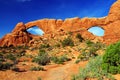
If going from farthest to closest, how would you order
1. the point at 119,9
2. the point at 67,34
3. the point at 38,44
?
the point at 67,34 → the point at 38,44 → the point at 119,9

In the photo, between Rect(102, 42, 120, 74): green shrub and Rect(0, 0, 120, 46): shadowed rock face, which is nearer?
Rect(102, 42, 120, 74): green shrub

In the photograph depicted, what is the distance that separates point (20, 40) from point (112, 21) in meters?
27.7

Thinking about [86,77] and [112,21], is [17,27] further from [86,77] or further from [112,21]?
[86,77]

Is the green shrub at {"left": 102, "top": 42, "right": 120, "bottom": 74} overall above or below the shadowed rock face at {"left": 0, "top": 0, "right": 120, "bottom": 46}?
below

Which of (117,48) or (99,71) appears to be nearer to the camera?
(99,71)

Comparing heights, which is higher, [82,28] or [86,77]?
[82,28]

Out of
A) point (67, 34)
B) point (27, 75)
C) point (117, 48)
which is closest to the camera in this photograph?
point (117, 48)

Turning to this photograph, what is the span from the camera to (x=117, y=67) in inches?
638

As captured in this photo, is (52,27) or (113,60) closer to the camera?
(113,60)

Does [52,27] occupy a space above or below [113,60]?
above

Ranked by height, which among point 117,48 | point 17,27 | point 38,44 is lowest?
point 117,48

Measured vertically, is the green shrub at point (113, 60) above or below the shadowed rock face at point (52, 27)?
below

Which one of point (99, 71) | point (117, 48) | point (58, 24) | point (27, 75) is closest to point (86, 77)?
point (99, 71)

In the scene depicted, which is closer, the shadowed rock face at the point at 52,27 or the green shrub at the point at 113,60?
the green shrub at the point at 113,60
